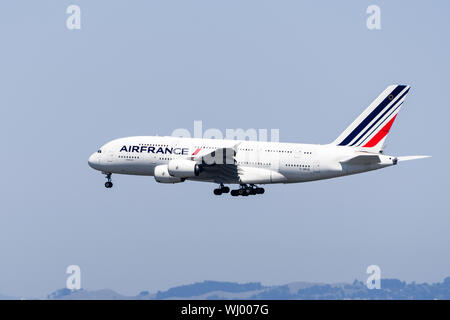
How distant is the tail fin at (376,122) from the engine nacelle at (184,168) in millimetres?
14577

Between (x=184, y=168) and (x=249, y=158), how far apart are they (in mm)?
6873

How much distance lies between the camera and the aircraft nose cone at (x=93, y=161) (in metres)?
103

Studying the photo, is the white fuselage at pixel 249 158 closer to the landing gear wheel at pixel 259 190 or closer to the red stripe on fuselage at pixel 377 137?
the red stripe on fuselage at pixel 377 137

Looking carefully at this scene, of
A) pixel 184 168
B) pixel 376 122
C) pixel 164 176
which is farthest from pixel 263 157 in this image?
pixel 376 122

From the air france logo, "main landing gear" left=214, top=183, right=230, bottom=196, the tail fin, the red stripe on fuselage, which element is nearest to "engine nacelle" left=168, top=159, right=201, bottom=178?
the air france logo

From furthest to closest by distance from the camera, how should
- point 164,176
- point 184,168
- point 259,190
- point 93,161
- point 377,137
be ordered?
1. point 93,161
2. point 259,190
3. point 164,176
4. point 377,137
5. point 184,168

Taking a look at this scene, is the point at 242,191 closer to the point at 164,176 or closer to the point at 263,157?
the point at 263,157

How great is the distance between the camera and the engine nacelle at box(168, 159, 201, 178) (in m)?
95.2

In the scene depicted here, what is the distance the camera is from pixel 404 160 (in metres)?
92.8

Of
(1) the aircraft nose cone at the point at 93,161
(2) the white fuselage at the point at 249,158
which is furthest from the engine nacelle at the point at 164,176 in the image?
(1) the aircraft nose cone at the point at 93,161

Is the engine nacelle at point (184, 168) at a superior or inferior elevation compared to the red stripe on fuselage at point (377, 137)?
inferior

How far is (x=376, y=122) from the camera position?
96500mm
